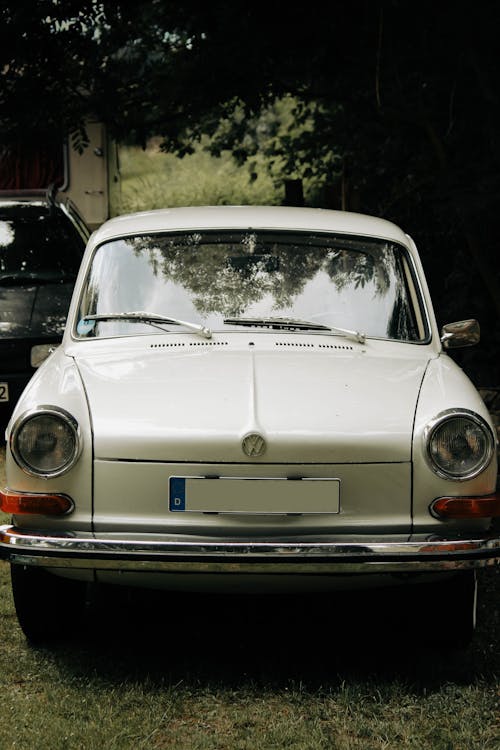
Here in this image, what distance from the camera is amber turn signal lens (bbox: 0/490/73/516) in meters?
3.68

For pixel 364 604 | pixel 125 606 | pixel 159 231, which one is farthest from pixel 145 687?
pixel 159 231

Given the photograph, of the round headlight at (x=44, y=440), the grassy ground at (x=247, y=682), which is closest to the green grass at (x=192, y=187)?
the grassy ground at (x=247, y=682)

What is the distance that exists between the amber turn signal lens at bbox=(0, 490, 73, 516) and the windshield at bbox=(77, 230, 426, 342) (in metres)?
1.05

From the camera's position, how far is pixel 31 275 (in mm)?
8211

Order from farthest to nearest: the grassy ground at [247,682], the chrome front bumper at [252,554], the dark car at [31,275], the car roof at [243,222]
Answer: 1. the dark car at [31,275]
2. the car roof at [243,222]
3. the chrome front bumper at [252,554]
4. the grassy ground at [247,682]

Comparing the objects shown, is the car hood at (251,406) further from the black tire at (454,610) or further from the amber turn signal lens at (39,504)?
the black tire at (454,610)

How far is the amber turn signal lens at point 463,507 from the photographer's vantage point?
144 inches

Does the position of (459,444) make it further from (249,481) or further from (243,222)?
(243,222)

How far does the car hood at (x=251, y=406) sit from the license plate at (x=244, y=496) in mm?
74

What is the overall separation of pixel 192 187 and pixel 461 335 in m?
21.2

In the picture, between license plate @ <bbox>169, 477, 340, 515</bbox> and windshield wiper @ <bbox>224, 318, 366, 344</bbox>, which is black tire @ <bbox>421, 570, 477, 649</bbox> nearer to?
license plate @ <bbox>169, 477, 340, 515</bbox>

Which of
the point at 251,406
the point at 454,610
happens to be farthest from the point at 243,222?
the point at 454,610

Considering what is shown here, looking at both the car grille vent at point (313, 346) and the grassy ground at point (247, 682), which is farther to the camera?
the car grille vent at point (313, 346)

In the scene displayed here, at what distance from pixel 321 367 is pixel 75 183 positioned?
1600 cm
